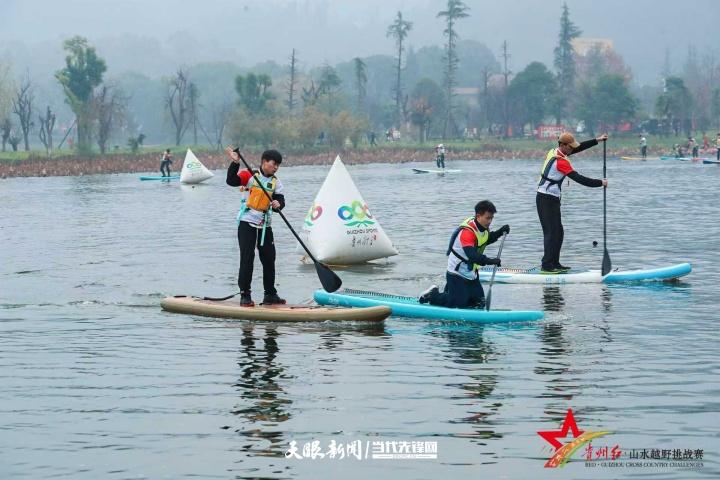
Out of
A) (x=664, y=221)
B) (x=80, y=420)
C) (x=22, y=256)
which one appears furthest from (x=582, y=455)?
(x=664, y=221)

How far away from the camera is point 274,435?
9758 mm

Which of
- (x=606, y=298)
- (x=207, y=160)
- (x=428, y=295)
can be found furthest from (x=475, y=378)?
(x=207, y=160)

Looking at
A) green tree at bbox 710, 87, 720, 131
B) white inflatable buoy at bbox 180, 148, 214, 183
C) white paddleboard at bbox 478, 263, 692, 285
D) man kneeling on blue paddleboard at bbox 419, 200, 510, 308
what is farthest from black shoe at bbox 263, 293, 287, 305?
green tree at bbox 710, 87, 720, 131

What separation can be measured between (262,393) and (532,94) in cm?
14780

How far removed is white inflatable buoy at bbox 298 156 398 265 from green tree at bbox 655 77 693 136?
12916cm

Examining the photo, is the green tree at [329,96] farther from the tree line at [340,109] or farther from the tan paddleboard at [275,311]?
the tan paddleboard at [275,311]

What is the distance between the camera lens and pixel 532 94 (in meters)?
156

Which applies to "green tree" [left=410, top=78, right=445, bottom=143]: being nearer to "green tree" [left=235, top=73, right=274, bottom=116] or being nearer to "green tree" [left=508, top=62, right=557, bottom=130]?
"green tree" [left=508, top=62, right=557, bottom=130]

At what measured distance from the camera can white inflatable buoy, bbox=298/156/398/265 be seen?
20812 mm

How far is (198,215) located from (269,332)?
23.7 meters

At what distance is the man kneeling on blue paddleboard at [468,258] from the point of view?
47.0 ft

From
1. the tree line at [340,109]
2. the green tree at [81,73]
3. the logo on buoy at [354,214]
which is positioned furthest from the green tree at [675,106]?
the logo on buoy at [354,214]

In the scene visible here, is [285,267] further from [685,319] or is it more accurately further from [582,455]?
[582,455]

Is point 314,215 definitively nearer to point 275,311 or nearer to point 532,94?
point 275,311
